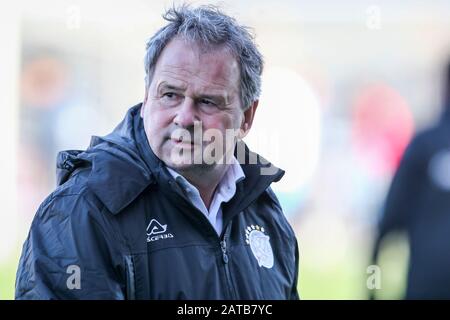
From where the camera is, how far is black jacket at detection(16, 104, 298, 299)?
6.82 ft

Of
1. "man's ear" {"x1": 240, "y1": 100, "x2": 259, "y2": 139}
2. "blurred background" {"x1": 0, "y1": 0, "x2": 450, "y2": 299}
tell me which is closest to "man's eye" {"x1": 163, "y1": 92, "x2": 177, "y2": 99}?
"man's ear" {"x1": 240, "y1": 100, "x2": 259, "y2": 139}

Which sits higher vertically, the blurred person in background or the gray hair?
the gray hair

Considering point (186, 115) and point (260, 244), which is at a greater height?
point (186, 115)

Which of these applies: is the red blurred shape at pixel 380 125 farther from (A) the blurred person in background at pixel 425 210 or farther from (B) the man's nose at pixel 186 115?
(B) the man's nose at pixel 186 115

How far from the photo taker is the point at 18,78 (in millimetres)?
8977

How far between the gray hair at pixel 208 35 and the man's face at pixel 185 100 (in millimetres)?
25

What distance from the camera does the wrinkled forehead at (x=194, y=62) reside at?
2420mm

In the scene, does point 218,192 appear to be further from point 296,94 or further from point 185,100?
point 296,94

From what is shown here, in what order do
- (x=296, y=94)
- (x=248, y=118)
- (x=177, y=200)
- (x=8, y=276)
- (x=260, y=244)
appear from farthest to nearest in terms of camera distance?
(x=296, y=94), (x=8, y=276), (x=248, y=118), (x=260, y=244), (x=177, y=200)

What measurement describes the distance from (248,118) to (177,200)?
61 centimetres

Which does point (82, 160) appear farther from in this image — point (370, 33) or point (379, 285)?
point (370, 33)

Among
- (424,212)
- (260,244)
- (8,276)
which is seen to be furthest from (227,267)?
(8,276)

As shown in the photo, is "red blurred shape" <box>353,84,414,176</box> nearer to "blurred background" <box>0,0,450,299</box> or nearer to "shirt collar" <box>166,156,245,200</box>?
"blurred background" <box>0,0,450,299</box>

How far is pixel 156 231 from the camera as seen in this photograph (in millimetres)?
2260
